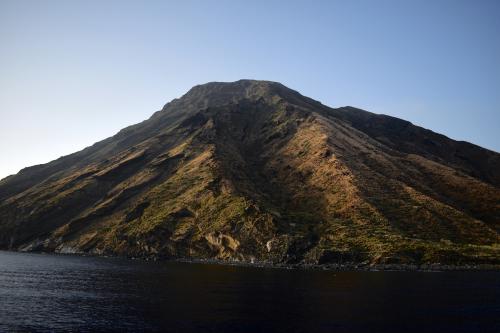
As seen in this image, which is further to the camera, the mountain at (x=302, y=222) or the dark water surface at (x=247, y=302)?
the mountain at (x=302, y=222)

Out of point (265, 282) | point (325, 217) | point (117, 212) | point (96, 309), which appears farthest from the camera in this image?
point (117, 212)

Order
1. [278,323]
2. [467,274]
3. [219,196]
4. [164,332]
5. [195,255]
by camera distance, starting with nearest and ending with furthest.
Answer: [164,332] → [278,323] → [467,274] → [195,255] → [219,196]

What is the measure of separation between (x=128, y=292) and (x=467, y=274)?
82696 millimetres

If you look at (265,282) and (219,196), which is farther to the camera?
(219,196)

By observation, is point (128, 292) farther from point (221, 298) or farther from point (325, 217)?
point (325, 217)

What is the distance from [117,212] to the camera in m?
193

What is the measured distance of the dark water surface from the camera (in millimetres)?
51562

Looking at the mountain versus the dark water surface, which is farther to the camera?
the mountain

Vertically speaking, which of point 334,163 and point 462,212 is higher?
point 334,163

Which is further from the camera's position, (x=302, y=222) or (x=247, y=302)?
(x=302, y=222)

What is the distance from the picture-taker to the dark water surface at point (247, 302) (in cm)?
5156

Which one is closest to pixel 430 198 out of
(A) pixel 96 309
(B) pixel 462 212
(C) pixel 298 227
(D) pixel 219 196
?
(B) pixel 462 212

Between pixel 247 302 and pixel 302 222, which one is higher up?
pixel 302 222

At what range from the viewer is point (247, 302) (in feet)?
212
